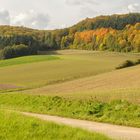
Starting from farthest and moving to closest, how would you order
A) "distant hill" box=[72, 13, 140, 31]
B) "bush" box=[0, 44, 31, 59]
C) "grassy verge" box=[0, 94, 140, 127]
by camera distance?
"distant hill" box=[72, 13, 140, 31] < "bush" box=[0, 44, 31, 59] < "grassy verge" box=[0, 94, 140, 127]

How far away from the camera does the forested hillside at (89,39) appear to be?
126562 mm

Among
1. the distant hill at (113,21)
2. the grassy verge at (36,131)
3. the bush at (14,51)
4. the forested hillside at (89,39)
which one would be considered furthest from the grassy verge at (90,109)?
the distant hill at (113,21)

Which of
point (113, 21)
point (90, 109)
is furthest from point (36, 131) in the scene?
point (113, 21)

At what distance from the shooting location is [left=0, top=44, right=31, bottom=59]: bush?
113 m

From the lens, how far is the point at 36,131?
10.7 m

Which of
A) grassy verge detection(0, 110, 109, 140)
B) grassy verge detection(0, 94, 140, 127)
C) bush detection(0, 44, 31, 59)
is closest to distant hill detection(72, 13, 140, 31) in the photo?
bush detection(0, 44, 31, 59)

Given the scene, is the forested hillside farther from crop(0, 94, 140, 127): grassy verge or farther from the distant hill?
crop(0, 94, 140, 127): grassy verge

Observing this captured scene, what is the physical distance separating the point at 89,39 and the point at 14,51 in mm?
52358

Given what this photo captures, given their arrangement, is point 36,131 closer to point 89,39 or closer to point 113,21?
point 89,39

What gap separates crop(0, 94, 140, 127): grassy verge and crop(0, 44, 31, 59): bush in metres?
82.4

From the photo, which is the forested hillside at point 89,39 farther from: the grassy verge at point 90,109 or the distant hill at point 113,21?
the grassy verge at point 90,109

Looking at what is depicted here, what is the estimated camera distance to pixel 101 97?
87.7 ft

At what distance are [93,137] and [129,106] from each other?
11.7 m

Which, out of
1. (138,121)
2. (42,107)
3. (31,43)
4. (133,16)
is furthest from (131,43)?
(138,121)
